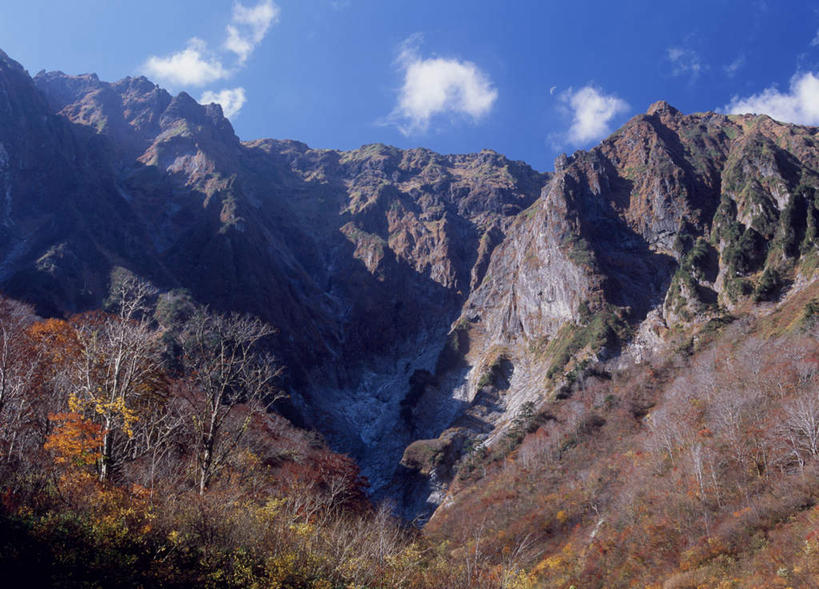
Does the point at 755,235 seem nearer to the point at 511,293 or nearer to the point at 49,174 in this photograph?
the point at 511,293

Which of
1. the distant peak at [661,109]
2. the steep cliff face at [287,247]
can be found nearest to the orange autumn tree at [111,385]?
the steep cliff face at [287,247]

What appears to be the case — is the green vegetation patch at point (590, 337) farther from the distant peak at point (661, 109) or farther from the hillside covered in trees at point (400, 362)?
the distant peak at point (661, 109)

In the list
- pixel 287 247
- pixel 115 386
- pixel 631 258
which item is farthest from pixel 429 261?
pixel 115 386

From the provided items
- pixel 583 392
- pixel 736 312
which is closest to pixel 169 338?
pixel 583 392

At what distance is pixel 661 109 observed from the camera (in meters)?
152

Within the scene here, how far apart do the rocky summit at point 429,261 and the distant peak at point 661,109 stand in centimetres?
211

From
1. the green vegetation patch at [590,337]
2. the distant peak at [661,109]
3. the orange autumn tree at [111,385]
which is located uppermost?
the distant peak at [661,109]

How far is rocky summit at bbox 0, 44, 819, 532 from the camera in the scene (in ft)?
269

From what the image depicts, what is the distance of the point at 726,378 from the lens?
52.5 meters

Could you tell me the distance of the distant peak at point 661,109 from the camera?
150712 mm

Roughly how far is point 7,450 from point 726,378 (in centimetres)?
6611

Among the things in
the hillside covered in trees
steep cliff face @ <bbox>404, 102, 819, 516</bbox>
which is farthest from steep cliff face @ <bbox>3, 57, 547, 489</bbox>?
steep cliff face @ <bbox>404, 102, 819, 516</bbox>

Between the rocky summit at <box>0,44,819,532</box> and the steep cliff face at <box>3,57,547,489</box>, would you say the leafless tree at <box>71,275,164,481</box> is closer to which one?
the rocky summit at <box>0,44,819,532</box>

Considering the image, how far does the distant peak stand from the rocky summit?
2.11 meters
